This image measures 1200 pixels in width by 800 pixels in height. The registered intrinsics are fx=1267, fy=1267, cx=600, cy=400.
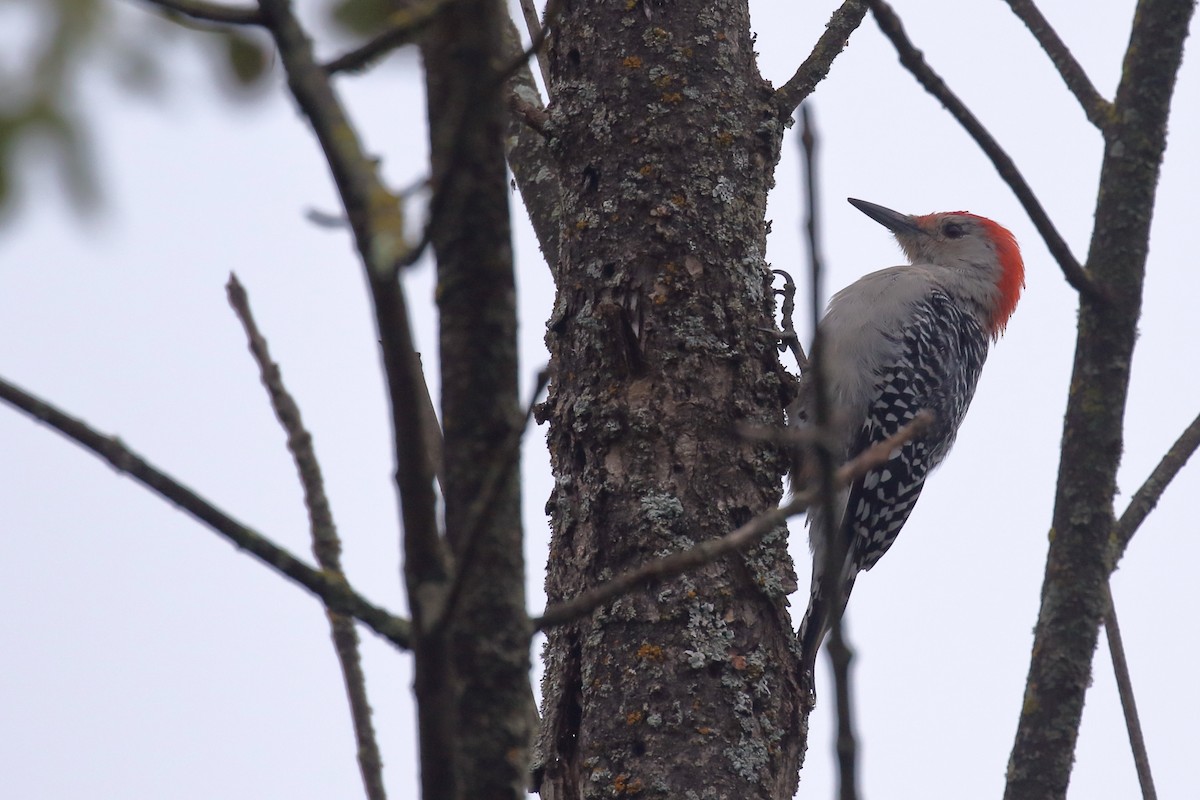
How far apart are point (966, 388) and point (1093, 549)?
16.1ft

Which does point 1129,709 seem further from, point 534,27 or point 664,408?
point 534,27

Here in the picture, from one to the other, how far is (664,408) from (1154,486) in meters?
1.35

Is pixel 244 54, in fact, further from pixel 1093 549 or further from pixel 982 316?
pixel 982 316

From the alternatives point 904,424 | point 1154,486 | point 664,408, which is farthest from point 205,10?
point 904,424

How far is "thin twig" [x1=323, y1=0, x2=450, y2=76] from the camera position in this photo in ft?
4.80

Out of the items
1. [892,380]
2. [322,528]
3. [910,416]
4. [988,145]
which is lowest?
[322,528]

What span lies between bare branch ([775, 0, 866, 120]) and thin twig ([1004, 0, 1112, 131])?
54.0 inches

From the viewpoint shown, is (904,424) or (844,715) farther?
(904,424)

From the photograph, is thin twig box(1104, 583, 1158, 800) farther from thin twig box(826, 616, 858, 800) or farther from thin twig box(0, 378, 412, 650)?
thin twig box(0, 378, 412, 650)

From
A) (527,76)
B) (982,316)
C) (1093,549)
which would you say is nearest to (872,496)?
(982,316)

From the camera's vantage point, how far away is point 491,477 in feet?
4.77

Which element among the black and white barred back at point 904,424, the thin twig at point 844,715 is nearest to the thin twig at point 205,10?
the thin twig at point 844,715

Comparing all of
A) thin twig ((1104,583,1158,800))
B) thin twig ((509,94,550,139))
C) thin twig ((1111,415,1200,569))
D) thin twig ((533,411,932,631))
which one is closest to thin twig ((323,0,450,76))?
thin twig ((533,411,932,631))

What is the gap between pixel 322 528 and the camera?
233 centimetres
